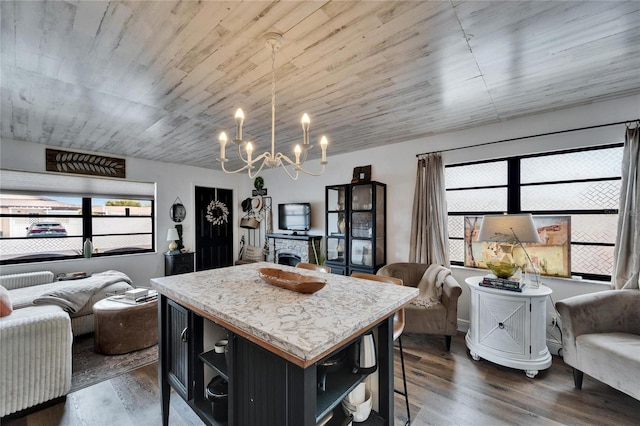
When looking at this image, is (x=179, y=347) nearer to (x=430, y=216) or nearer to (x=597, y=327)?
(x=430, y=216)

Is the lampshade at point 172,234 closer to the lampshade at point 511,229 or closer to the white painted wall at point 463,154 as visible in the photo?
the white painted wall at point 463,154

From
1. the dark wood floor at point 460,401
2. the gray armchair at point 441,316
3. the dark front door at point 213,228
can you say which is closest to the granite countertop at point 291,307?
the dark wood floor at point 460,401

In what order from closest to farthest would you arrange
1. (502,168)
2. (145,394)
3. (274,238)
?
(145,394) → (502,168) → (274,238)

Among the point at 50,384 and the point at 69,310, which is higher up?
the point at 69,310

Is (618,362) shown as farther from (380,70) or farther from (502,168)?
(380,70)

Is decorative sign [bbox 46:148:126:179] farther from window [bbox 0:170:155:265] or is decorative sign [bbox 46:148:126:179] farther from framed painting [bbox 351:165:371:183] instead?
framed painting [bbox 351:165:371:183]

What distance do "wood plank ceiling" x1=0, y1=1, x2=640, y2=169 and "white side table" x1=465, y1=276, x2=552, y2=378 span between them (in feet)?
6.08

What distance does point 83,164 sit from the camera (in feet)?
Result: 14.1

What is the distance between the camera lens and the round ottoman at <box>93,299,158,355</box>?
2.70 meters

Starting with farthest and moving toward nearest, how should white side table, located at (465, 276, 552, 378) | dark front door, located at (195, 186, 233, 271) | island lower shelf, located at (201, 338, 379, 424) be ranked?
dark front door, located at (195, 186, 233, 271)
white side table, located at (465, 276, 552, 378)
island lower shelf, located at (201, 338, 379, 424)

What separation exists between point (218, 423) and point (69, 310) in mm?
2865

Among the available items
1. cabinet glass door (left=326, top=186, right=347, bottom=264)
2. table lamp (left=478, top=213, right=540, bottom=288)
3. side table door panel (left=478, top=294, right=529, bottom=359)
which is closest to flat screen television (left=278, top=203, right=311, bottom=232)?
cabinet glass door (left=326, top=186, right=347, bottom=264)

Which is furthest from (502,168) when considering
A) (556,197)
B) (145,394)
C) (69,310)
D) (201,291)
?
(69,310)

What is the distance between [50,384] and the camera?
6.48ft
